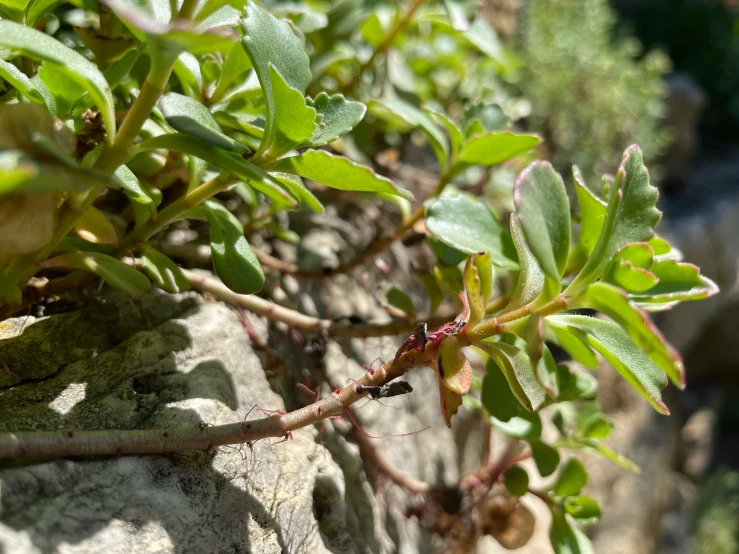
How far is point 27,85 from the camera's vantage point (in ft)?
2.13

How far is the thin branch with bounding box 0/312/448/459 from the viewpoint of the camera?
2.02ft

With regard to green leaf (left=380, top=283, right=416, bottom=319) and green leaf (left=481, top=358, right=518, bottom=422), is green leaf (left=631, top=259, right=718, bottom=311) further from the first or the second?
green leaf (left=380, top=283, right=416, bottom=319)

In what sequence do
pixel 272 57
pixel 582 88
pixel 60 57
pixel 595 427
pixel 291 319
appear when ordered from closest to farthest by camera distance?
1. pixel 60 57
2. pixel 272 57
3. pixel 291 319
4. pixel 595 427
5. pixel 582 88

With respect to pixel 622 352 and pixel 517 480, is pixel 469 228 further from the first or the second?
pixel 517 480

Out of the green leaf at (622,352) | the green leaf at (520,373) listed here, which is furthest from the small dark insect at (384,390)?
the green leaf at (622,352)

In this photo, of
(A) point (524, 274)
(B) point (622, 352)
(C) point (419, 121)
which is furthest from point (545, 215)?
(C) point (419, 121)

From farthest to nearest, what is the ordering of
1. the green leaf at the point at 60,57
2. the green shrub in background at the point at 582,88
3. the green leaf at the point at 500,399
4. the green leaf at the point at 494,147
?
the green shrub in background at the point at 582,88 → the green leaf at the point at 494,147 → the green leaf at the point at 500,399 → the green leaf at the point at 60,57

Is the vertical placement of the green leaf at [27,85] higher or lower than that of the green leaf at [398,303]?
higher

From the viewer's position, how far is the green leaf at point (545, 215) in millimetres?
699

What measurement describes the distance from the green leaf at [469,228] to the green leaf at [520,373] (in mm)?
170

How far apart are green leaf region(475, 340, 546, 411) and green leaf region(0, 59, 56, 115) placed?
21.6 inches

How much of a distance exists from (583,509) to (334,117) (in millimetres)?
786

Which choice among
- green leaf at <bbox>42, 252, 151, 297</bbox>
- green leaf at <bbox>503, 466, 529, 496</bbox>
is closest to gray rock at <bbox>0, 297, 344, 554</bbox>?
green leaf at <bbox>42, 252, 151, 297</bbox>

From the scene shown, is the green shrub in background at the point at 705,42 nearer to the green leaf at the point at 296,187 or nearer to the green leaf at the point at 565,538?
the green leaf at the point at 565,538
